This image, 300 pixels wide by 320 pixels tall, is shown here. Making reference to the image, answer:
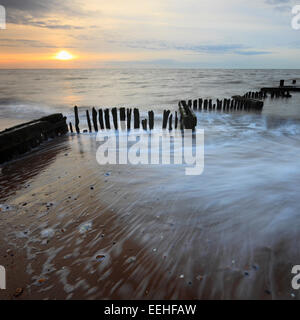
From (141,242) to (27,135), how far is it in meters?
6.37

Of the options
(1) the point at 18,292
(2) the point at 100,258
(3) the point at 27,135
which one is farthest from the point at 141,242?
(3) the point at 27,135

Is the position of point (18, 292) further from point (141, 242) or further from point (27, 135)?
point (27, 135)

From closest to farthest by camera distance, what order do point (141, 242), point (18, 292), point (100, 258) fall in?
point (18, 292) → point (100, 258) → point (141, 242)

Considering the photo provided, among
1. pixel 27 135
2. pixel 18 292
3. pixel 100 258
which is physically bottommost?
pixel 18 292

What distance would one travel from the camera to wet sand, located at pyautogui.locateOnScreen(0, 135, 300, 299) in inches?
90.7

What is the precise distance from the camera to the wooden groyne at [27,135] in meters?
6.50

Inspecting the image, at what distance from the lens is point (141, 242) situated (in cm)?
290

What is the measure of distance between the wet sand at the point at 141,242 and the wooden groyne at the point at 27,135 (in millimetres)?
2373

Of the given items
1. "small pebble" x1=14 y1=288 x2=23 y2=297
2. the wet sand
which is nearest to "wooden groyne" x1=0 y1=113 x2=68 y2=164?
the wet sand

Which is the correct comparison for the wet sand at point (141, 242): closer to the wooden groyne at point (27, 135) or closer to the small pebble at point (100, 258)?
the small pebble at point (100, 258)

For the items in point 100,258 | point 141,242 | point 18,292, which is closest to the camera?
point 18,292

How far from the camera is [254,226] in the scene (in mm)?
3090
